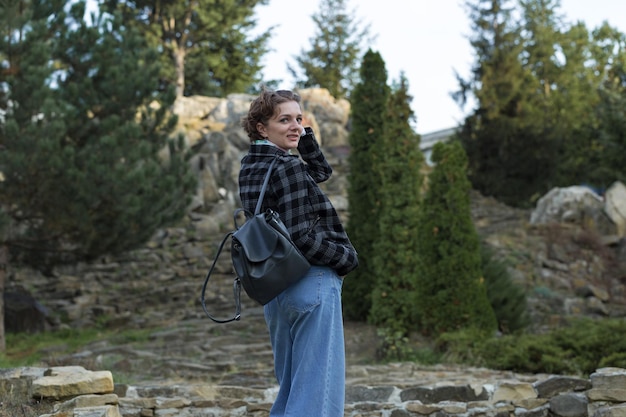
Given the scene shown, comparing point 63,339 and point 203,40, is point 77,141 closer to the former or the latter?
point 63,339

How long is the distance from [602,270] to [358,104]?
7.95m

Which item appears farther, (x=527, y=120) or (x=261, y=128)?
(x=527, y=120)

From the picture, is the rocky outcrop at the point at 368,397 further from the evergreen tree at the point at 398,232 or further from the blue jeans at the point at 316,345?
the evergreen tree at the point at 398,232

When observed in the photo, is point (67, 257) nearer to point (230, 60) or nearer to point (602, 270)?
point (602, 270)

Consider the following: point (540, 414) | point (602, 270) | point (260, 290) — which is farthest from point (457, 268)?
point (602, 270)

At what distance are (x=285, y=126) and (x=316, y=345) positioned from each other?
871mm

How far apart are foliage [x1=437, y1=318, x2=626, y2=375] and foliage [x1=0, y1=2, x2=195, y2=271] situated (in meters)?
5.41

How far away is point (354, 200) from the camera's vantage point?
488 inches

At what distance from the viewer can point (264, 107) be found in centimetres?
300

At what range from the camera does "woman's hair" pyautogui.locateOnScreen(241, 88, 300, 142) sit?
299 cm

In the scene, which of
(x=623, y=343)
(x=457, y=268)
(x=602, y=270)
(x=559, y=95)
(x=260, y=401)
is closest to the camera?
(x=260, y=401)

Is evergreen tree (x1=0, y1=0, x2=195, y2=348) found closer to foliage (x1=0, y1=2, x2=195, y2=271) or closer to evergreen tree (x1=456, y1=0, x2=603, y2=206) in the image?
foliage (x1=0, y1=2, x2=195, y2=271)

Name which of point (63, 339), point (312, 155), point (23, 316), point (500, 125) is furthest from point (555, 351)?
point (500, 125)

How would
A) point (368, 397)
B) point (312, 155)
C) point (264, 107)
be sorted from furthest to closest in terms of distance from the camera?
point (368, 397)
point (312, 155)
point (264, 107)
